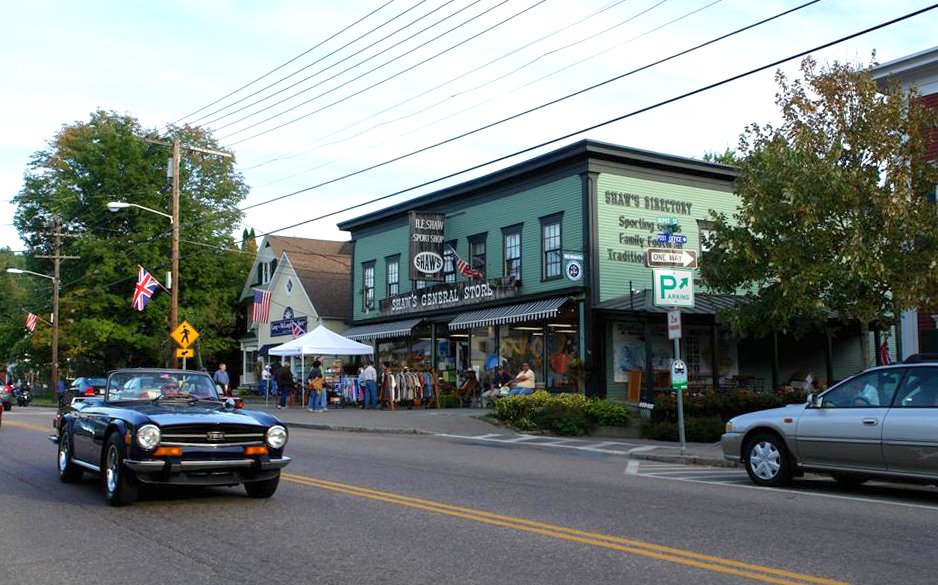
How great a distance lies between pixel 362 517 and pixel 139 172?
39.9m

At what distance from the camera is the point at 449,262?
30609mm

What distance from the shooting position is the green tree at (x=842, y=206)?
674 inches

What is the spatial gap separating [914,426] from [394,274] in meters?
25.2

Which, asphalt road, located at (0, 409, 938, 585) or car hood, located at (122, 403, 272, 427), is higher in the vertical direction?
car hood, located at (122, 403, 272, 427)

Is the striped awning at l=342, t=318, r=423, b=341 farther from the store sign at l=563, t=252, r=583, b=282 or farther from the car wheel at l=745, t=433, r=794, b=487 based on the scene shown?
the car wheel at l=745, t=433, r=794, b=487

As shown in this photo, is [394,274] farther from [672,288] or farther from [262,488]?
[262,488]

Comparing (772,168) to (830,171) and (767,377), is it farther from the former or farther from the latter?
(767,377)

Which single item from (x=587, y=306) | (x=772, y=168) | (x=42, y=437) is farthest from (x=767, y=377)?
(x=42, y=437)

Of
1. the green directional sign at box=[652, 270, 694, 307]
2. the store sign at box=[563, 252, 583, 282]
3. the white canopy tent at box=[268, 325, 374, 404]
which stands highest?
the store sign at box=[563, 252, 583, 282]

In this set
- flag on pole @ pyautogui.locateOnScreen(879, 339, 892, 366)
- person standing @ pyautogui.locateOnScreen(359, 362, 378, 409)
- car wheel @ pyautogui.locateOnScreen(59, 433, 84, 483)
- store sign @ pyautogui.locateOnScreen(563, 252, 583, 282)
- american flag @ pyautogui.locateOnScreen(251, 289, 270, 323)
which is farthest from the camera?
american flag @ pyautogui.locateOnScreen(251, 289, 270, 323)

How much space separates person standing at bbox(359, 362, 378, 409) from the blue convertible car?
19851 mm

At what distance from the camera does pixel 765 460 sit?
1181 centimetres

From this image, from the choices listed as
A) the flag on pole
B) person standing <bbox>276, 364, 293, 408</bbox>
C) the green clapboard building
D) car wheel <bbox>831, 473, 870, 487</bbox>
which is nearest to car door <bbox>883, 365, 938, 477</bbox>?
car wheel <bbox>831, 473, 870, 487</bbox>

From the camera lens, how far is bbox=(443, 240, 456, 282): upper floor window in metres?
30.5
